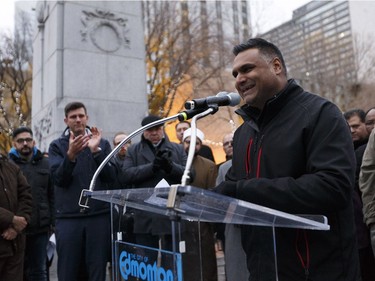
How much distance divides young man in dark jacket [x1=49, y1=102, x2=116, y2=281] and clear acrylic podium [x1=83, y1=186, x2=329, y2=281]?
2.08m

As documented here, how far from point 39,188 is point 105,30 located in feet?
17.2

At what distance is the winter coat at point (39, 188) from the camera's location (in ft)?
18.0

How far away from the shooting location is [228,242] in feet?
7.06

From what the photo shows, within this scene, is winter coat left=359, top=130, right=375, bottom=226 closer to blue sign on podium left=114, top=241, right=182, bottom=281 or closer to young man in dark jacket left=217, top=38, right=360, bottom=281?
young man in dark jacket left=217, top=38, right=360, bottom=281

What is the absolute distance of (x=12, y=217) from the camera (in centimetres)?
455

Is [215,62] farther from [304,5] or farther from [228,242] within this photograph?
[228,242]

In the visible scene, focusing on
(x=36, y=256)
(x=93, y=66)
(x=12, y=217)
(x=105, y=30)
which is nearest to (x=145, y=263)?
(x=12, y=217)

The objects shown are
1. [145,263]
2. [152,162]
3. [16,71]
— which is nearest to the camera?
[145,263]

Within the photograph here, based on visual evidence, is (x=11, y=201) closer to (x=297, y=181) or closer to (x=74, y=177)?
(x=74, y=177)

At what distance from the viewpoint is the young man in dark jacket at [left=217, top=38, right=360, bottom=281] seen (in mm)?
1908

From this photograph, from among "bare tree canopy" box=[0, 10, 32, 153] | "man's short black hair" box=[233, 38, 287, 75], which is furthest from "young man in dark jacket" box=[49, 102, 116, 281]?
"bare tree canopy" box=[0, 10, 32, 153]

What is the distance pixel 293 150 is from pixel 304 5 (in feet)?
104

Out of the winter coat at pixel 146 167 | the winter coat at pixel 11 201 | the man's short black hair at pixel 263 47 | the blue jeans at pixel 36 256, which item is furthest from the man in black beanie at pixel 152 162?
the man's short black hair at pixel 263 47

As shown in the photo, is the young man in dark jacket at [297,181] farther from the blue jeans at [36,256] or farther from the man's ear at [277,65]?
the blue jeans at [36,256]
